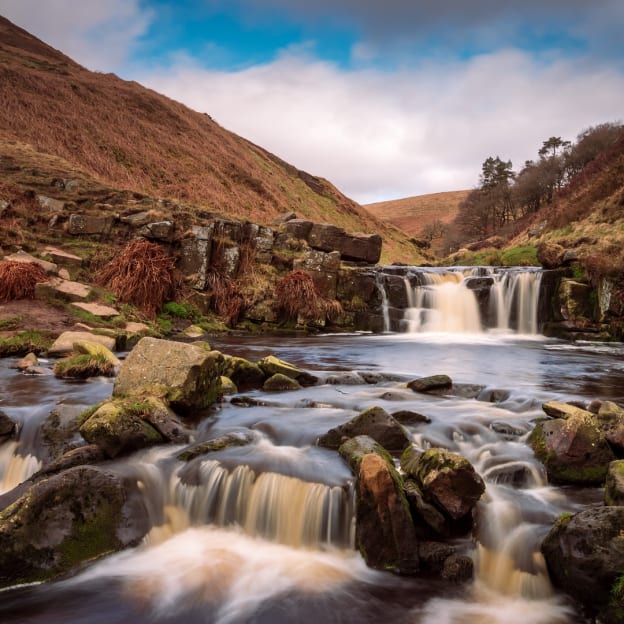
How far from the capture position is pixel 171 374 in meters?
5.72

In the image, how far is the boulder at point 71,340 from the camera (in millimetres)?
8844

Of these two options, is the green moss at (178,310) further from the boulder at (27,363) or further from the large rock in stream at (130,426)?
the large rock in stream at (130,426)

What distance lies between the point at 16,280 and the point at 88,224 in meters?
4.54

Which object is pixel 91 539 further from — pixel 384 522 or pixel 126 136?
pixel 126 136

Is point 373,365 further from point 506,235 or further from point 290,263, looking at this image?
point 506,235

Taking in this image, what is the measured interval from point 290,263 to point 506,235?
27465 mm

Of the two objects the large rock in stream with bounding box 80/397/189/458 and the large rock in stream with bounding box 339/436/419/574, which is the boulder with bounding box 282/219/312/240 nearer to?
the large rock in stream with bounding box 80/397/189/458

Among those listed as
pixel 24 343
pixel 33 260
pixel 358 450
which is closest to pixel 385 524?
pixel 358 450

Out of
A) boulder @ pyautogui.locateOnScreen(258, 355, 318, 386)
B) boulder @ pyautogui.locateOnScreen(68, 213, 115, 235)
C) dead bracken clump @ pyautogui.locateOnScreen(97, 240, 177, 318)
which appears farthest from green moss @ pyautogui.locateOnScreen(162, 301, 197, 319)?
A: boulder @ pyautogui.locateOnScreen(258, 355, 318, 386)

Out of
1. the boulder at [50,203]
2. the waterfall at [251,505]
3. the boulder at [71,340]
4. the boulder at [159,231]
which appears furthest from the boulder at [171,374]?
the boulder at [50,203]

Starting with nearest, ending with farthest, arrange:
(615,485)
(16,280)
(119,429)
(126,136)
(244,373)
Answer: (615,485) → (119,429) → (244,373) → (16,280) → (126,136)

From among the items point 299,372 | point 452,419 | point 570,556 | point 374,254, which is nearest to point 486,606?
point 570,556

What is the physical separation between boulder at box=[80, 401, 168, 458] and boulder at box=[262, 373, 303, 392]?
2.49 metres

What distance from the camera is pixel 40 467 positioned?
15.3 ft
